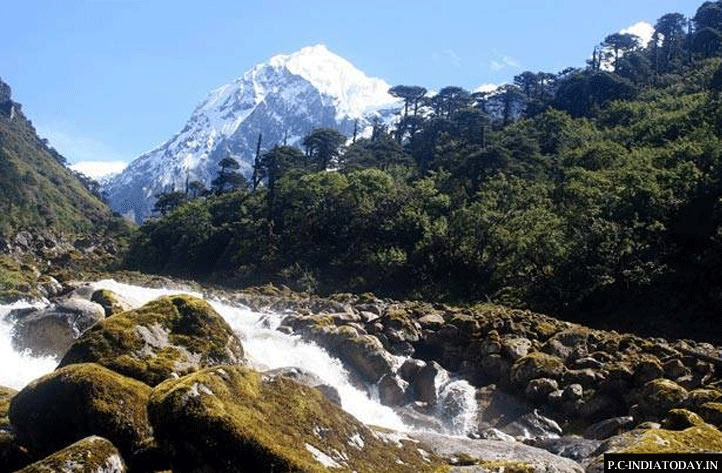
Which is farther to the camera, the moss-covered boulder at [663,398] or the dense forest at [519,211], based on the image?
the dense forest at [519,211]

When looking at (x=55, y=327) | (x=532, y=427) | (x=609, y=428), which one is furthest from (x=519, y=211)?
(x=55, y=327)

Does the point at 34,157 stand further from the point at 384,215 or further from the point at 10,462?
the point at 10,462

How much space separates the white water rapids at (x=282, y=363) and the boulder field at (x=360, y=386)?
1.41ft

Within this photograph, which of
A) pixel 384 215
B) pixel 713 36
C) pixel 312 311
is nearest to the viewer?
pixel 312 311

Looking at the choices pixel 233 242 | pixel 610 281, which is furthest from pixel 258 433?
pixel 233 242

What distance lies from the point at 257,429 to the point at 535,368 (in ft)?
62.6

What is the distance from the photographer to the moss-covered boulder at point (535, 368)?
25703mm

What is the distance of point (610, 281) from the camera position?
136ft

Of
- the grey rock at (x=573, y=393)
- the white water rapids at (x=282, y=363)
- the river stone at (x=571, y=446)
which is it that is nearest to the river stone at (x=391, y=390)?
the white water rapids at (x=282, y=363)

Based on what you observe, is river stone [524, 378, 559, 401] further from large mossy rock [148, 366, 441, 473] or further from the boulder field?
large mossy rock [148, 366, 441, 473]

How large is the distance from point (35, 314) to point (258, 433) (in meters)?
18.2

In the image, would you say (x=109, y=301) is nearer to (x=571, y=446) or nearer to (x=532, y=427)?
(x=532, y=427)

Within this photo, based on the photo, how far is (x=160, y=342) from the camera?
49.6 feet

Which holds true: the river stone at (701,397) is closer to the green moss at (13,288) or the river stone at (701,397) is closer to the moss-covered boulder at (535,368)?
the moss-covered boulder at (535,368)
